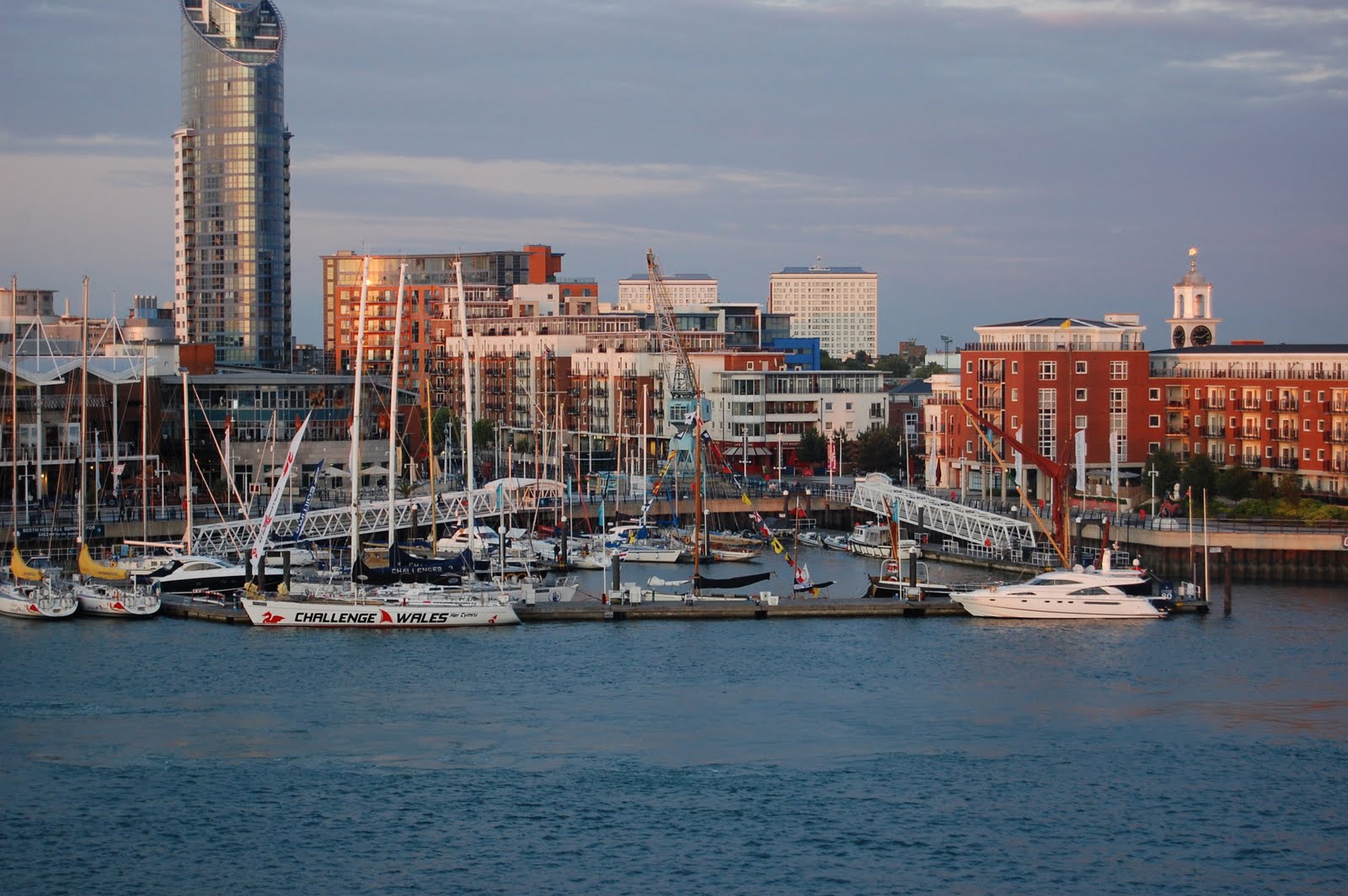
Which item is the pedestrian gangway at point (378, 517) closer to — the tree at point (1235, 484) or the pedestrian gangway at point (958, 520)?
the pedestrian gangway at point (958, 520)

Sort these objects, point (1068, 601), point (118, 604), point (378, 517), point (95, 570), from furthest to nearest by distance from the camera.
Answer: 1. point (378, 517)
2. point (95, 570)
3. point (118, 604)
4. point (1068, 601)

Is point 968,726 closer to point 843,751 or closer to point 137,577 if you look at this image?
point 843,751

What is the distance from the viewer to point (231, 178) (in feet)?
315

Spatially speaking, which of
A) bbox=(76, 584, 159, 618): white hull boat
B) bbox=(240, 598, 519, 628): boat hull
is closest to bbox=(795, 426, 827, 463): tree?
bbox=(240, 598, 519, 628): boat hull

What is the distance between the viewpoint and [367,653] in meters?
32.9

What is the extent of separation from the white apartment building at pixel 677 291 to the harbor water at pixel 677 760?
66.2m

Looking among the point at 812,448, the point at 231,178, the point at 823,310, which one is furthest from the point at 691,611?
the point at 823,310

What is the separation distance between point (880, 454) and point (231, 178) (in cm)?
4421

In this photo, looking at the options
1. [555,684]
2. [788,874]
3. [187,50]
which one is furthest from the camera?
[187,50]

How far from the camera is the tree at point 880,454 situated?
218 feet

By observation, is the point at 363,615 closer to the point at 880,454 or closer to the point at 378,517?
the point at 378,517

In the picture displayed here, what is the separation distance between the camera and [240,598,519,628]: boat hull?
35.4 m

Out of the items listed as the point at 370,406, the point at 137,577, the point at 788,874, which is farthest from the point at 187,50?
the point at 788,874

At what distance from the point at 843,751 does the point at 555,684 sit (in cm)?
576
